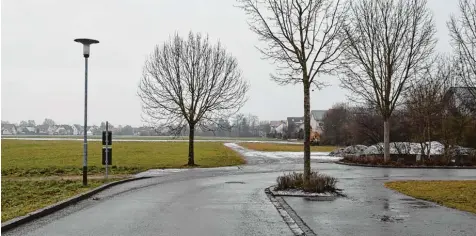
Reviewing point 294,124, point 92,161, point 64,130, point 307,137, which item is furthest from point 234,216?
point 64,130

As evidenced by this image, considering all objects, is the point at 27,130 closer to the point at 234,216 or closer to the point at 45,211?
the point at 45,211

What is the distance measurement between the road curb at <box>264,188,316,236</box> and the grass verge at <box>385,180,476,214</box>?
4.12m

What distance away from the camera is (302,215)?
1036 centimetres

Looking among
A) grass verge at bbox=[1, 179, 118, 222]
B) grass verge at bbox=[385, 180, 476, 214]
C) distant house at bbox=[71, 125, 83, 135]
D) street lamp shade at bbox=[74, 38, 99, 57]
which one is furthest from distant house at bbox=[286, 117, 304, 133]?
street lamp shade at bbox=[74, 38, 99, 57]

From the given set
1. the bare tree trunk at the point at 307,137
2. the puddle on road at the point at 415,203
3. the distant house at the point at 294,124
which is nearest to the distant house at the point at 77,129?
the distant house at the point at 294,124

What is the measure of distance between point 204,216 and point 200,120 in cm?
2105

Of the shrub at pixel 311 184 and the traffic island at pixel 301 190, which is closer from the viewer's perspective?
the traffic island at pixel 301 190

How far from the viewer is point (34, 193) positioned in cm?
1508

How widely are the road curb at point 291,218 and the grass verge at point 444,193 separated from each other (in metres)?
4.12

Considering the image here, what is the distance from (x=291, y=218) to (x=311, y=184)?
4.54 m

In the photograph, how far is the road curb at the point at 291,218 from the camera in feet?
28.0

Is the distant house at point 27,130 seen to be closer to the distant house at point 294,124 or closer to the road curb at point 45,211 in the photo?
the distant house at point 294,124

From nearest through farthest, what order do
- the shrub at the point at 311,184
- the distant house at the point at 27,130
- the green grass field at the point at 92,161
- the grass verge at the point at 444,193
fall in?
1. the grass verge at the point at 444,193
2. the shrub at the point at 311,184
3. the green grass field at the point at 92,161
4. the distant house at the point at 27,130

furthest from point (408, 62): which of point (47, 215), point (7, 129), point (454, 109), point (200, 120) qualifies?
point (7, 129)
